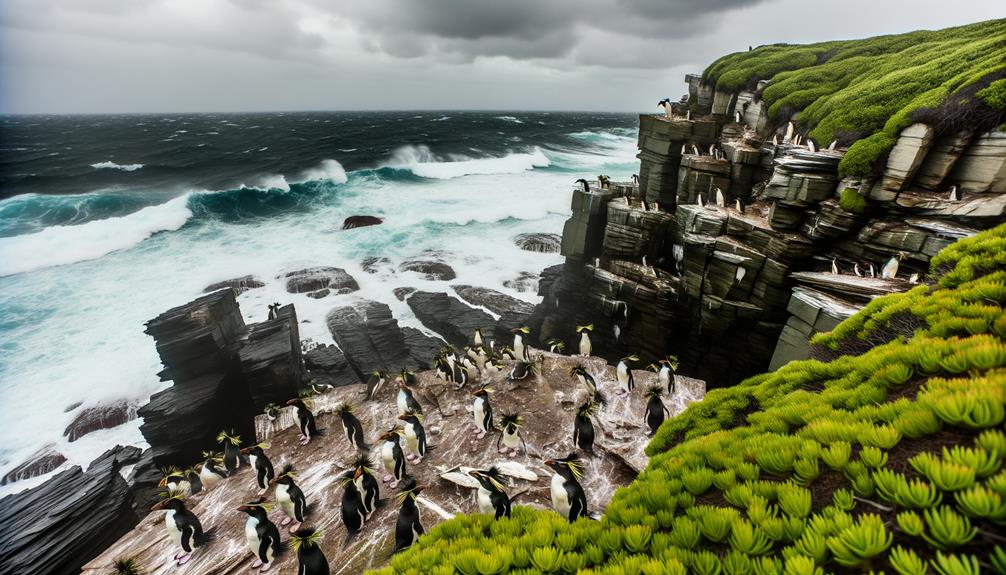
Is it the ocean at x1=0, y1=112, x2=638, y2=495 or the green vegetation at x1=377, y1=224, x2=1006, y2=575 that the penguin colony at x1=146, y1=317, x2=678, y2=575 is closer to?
the green vegetation at x1=377, y1=224, x2=1006, y2=575

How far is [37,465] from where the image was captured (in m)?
15.3

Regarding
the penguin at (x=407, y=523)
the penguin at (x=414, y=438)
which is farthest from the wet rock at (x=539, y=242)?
the penguin at (x=407, y=523)

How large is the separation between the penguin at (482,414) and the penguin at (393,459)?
223 centimetres

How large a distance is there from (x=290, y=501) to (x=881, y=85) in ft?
88.6

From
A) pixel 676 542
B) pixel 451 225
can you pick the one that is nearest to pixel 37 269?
pixel 451 225

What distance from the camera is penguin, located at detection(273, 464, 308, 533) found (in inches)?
347

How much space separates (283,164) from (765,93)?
202 ft

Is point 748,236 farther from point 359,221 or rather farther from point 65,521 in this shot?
point 359,221

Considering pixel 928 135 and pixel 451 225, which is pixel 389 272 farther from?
pixel 928 135

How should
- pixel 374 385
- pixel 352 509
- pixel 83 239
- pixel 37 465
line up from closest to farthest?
pixel 352 509
pixel 374 385
pixel 37 465
pixel 83 239

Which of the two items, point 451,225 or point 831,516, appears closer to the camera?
point 831,516

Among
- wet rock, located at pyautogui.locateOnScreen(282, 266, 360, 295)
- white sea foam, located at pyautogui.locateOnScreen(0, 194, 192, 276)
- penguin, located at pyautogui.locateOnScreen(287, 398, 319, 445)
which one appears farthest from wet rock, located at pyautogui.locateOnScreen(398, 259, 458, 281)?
white sea foam, located at pyautogui.locateOnScreen(0, 194, 192, 276)

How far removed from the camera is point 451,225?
40469mm

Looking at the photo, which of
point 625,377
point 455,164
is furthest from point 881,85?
point 455,164
